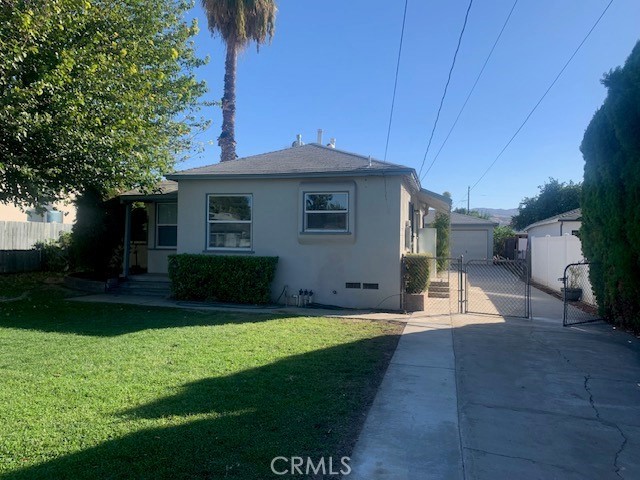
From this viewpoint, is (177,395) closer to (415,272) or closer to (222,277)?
(222,277)

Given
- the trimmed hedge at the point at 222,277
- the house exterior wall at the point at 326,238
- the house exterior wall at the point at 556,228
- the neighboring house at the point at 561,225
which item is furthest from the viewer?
the house exterior wall at the point at 556,228

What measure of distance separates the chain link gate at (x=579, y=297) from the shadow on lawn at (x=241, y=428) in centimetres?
682

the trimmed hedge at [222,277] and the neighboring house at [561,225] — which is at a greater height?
the neighboring house at [561,225]

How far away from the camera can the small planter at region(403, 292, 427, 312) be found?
1058 centimetres

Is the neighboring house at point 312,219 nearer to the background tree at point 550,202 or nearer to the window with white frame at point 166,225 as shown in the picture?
the window with white frame at point 166,225

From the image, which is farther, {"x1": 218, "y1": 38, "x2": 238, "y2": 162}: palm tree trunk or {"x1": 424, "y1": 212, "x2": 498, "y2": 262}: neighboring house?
{"x1": 424, "y1": 212, "x2": 498, "y2": 262}: neighboring house

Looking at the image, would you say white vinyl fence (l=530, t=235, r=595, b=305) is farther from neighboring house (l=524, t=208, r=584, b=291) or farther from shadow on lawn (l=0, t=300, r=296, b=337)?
shadow on lawn (l=0, t=300, r=296, b=337)

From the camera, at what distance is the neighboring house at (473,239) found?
1185 inches

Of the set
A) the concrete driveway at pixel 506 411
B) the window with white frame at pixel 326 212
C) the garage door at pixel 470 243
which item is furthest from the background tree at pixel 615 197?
the garage door at pixel 470 243

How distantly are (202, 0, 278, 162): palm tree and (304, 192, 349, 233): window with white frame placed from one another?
904 centimetres

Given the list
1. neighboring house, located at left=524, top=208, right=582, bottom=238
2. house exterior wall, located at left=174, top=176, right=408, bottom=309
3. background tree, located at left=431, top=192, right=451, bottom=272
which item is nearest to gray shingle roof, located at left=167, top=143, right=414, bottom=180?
house exterior wall, located at left=174, top=176, right=408, bottom=309

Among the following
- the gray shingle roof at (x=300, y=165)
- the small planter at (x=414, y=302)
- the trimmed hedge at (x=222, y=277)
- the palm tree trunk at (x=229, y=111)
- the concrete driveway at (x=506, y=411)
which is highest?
the palm tree trunk at (x=229, y=111)

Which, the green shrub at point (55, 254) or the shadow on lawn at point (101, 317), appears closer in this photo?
the shadow on lawn at point (101, 317)

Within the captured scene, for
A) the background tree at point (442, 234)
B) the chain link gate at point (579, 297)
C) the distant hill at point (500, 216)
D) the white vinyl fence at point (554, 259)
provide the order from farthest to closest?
the distant hill at point (500, 216)
the background tree at point (442, 234)
the white vinyl fence at point (554, 259)
the chain link gate at point (579, 297)
